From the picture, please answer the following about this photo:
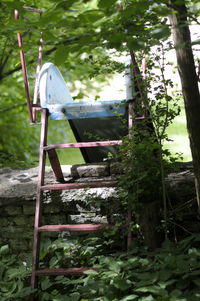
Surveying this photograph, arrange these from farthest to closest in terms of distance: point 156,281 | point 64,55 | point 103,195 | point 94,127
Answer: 1. point 94,127
2. point 103,195
3. point 156,281
4. point 64,55

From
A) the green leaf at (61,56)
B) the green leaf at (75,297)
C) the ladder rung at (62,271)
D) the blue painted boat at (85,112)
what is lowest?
the green leaf at (75,297)

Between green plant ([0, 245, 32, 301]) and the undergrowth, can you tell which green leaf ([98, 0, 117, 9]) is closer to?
the undergrowth

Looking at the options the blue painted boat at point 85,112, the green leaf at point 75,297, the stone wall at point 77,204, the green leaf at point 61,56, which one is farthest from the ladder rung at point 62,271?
the green leaf at point 61,56

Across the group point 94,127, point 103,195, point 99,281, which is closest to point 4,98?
point 94,127

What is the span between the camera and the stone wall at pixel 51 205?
3.79 metres

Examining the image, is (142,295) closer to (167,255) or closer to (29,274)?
(167,255)

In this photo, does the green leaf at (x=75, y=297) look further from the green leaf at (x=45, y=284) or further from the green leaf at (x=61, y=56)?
the green leaf at (x=61, y=56)

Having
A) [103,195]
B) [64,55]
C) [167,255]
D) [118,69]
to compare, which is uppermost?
[118,69]

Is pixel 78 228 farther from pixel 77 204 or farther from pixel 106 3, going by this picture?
pixel 106 3

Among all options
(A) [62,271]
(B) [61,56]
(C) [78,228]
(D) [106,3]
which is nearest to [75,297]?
(A) [62,271]

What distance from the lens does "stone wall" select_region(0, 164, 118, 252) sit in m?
3.79

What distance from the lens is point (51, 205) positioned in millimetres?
3926

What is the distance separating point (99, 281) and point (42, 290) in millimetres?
698

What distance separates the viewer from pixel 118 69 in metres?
3.51
